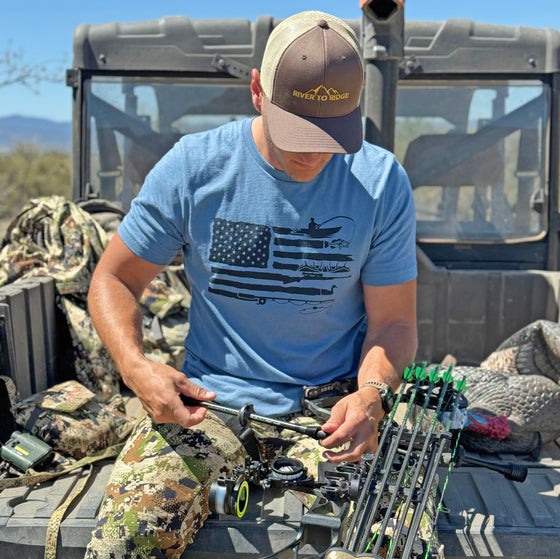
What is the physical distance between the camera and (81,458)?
8.45 ft

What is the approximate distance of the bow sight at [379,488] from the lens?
5.47ft

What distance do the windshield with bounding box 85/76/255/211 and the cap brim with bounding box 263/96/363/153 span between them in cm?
203

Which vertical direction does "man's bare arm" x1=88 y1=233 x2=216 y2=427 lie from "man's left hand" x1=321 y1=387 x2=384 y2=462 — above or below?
above

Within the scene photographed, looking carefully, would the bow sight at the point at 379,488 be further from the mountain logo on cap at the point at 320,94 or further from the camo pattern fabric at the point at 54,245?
the camo pattern fabric at the point at 54,245

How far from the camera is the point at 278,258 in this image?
7.64 feet

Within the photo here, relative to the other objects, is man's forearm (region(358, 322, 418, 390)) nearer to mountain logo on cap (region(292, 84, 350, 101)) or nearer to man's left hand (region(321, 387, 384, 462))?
man's left hand (region(321, 387, 384, 462))

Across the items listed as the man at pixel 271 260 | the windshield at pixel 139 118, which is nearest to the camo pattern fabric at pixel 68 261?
the windshield at pixel 139 118

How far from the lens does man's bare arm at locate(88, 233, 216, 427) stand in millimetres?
2041

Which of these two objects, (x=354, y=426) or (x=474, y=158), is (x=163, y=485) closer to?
(x=354, y=426)

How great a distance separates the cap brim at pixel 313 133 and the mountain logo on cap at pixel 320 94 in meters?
0.05

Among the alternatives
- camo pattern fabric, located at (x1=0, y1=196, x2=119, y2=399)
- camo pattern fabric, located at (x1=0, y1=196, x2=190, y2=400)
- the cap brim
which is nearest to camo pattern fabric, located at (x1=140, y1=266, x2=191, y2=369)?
camo pattern fabric, located at (x1=0, y1=196, x2=190, y2=400)

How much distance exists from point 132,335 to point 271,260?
472 mm

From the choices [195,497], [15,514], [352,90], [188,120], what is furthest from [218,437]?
[188,120]

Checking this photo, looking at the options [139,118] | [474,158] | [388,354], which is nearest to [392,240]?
[388,354]
